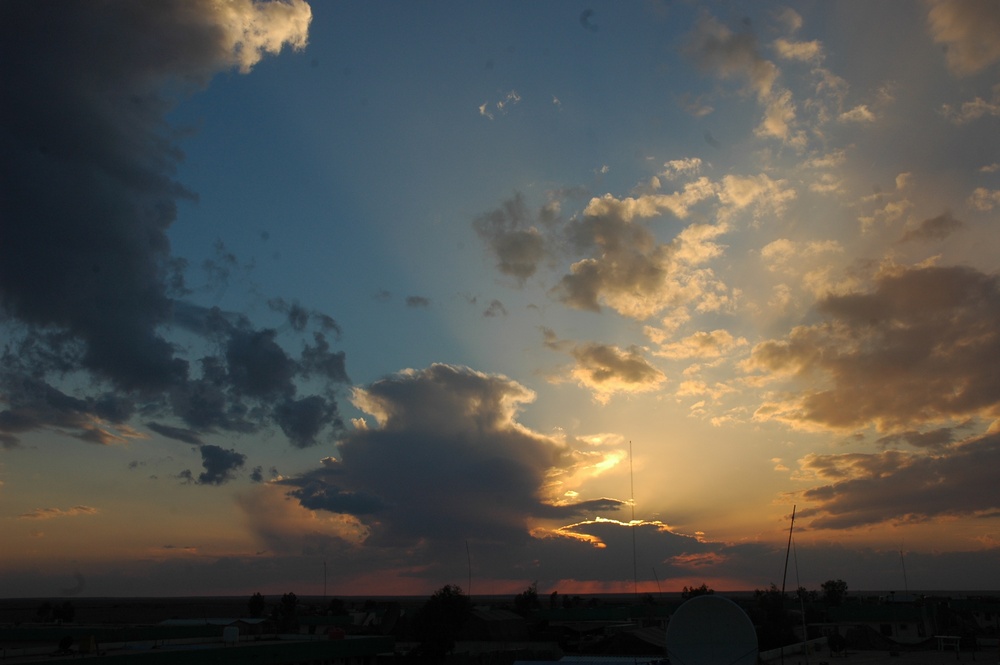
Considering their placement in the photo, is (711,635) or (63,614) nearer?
(711,635)

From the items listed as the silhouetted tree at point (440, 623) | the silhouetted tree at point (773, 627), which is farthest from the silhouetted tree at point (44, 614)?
the silhouetted tree at point (773, 627)

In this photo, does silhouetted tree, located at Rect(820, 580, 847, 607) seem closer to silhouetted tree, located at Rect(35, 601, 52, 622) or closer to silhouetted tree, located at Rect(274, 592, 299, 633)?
silhouetted tree, located at Rect(274, 592, 299, 633)

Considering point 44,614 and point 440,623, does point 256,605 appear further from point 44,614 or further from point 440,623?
point 440,623

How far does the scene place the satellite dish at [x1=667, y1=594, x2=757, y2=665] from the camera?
3909cm

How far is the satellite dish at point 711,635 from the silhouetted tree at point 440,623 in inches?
1626

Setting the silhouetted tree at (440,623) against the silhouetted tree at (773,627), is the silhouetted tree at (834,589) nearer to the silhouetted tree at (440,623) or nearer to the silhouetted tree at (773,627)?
the silhouetted tree at (773,627)

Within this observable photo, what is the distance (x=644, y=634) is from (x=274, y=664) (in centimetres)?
3773

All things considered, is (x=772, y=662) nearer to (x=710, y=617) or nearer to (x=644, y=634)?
(x=644, y=634)

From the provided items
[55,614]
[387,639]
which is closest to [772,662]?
[387,639]

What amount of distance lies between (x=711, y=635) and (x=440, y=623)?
47.4 metres

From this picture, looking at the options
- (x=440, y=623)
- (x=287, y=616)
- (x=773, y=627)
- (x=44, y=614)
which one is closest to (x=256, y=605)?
(x=287, y=616)

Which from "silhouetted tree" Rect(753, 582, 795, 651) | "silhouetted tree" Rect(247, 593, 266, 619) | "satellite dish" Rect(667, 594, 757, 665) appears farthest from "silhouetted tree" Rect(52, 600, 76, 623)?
"satellite dish" Rect(667, 594, 757, 665)

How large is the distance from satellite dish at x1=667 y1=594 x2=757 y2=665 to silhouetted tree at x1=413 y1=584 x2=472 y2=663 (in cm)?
4130

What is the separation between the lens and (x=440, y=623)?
3194 inches
